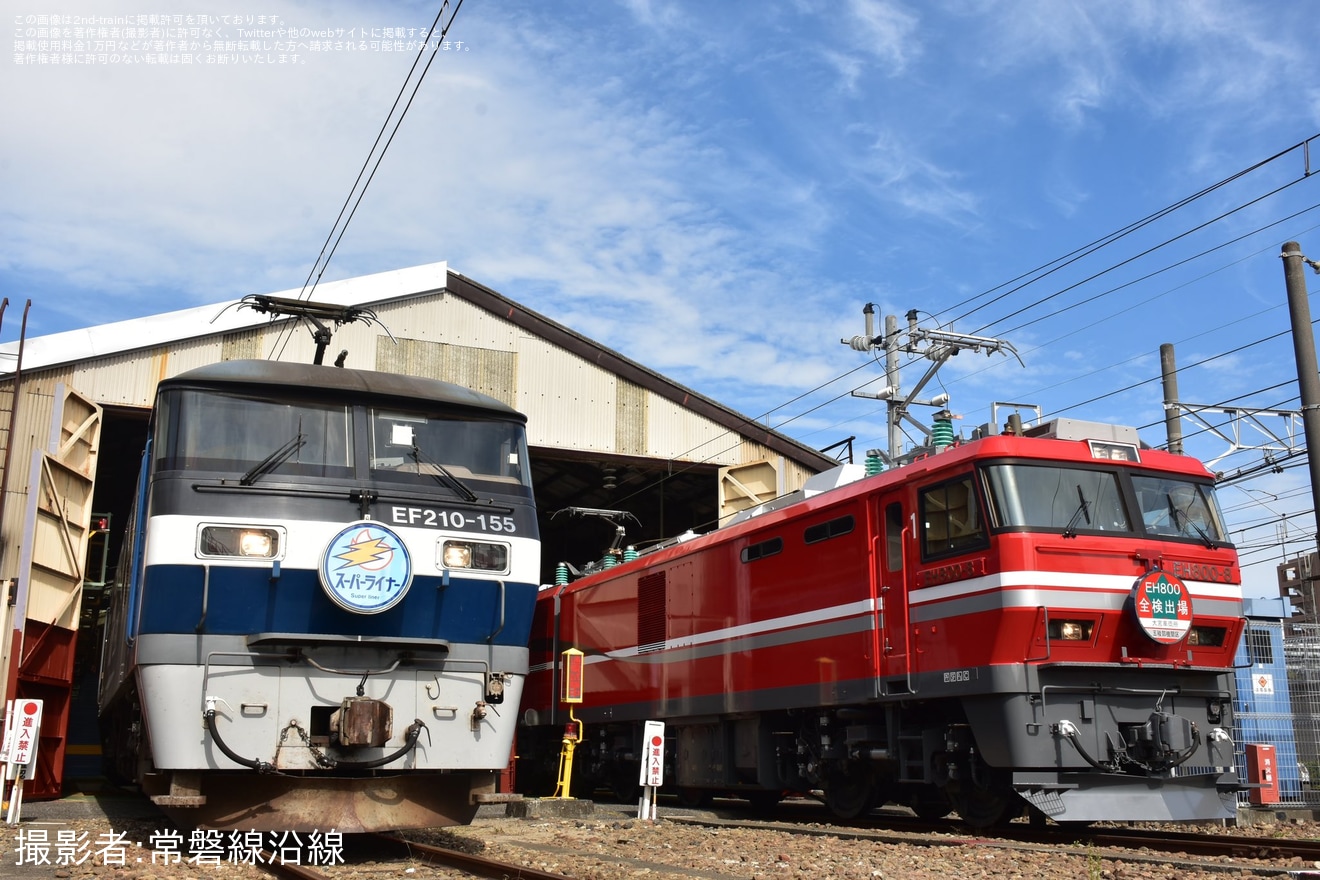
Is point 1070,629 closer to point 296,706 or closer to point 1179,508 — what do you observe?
point 1179,508

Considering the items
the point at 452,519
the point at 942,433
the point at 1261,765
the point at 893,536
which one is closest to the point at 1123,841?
the point at 893,536

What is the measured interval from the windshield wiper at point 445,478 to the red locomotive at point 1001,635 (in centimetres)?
446

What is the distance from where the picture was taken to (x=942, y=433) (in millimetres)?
12312

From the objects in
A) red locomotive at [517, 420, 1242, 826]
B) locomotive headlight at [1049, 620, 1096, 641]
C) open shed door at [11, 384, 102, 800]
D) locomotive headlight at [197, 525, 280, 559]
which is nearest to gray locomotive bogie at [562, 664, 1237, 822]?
red locomotive at [517, 420, 1242, 826]

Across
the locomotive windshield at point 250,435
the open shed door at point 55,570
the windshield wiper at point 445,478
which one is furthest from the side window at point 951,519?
the open shed door at point 55,570

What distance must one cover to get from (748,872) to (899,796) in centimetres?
481

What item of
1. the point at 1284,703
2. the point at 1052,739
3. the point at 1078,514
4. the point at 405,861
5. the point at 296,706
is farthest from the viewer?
the point at 1284,703

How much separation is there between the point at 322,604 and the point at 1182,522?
8107 mm

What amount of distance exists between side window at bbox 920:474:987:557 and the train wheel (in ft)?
9.83

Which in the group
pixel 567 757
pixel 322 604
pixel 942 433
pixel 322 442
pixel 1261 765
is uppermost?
pixel 942 433

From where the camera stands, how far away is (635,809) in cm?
1511

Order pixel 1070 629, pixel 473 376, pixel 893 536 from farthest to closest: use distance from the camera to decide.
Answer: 1. pixel 473 376
2. pixel 893 536
3. pixel 1070 629

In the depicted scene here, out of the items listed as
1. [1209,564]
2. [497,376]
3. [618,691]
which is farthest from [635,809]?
[497,376]

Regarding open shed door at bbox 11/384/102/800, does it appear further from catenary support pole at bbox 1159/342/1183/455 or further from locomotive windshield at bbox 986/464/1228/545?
catenary support pole at bbox 1159/342/1183/455
